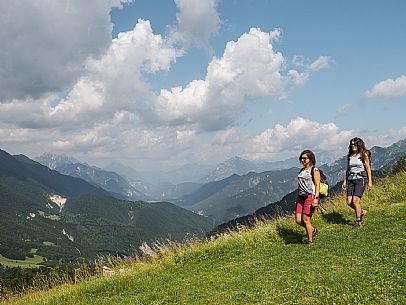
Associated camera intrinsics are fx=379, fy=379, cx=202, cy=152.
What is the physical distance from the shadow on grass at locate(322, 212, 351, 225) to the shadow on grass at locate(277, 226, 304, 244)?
5.84 feet

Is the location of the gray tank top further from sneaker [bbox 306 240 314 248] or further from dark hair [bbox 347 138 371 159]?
sneaker [bbox 306 240 314 248]

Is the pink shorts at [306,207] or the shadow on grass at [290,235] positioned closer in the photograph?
the pink shorts at [306,207]

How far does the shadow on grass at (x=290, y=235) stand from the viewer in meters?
13.8

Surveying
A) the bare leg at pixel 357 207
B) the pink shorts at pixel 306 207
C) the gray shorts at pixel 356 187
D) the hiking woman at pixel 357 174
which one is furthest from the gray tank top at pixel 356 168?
the pink shorts at pixel 306 207

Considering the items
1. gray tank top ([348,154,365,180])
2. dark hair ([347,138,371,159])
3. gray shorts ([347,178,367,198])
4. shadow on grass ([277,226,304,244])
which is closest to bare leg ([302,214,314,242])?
shadow on grass ([277,226,304,244])

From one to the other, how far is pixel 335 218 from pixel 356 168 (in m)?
2.78

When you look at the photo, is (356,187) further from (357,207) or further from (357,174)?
(357,207)

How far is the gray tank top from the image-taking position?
554 inches

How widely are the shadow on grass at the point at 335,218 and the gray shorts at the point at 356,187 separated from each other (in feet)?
4.42

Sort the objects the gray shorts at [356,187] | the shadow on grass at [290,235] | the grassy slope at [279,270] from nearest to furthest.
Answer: the grassy slope at [279,270] → the shadow on grass at [290,235] → the gray shorts at [356,187]

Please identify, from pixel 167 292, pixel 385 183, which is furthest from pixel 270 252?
pixel 385 183

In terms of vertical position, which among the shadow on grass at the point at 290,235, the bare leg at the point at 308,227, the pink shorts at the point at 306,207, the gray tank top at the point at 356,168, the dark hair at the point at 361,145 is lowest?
the shadow on grass at the point at 290,235

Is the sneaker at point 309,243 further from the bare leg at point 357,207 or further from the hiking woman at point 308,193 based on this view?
the bare leg at point 357,207

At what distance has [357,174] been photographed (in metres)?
14.1
